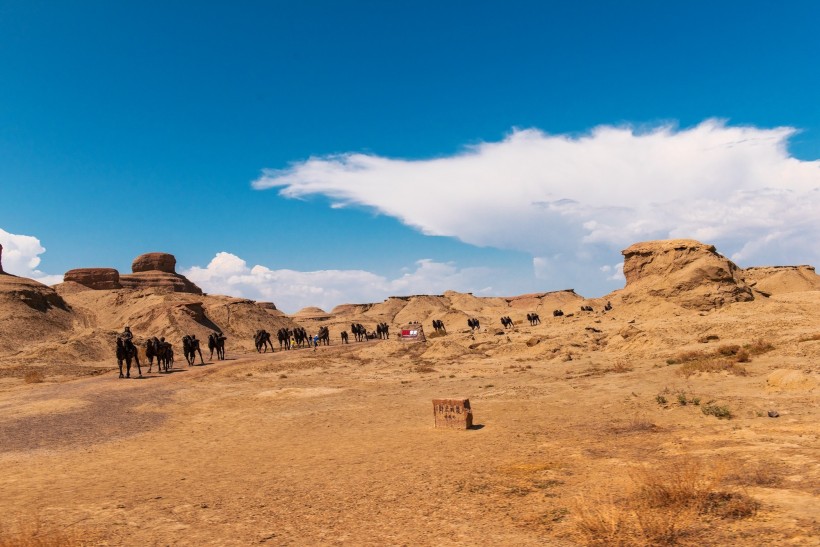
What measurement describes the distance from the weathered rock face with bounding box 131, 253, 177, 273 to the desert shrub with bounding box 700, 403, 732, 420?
132965 millimetres

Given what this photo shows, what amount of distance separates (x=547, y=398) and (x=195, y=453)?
11.5 meters

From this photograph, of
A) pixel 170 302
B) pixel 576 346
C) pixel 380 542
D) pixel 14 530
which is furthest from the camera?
pixel 170 302

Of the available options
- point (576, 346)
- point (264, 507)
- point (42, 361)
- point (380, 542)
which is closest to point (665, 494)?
point (380, 542)

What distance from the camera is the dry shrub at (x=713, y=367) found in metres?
18.0

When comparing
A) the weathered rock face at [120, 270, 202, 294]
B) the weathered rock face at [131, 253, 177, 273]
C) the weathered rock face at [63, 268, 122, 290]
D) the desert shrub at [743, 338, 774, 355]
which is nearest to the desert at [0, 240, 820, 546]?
the desert shrub at [743, 338, 774, 355]

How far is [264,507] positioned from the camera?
317 inches

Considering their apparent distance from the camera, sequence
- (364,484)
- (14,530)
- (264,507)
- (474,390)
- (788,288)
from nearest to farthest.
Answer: (14,530) → (264,507) → (364,484) → (474,390) → (788,288)

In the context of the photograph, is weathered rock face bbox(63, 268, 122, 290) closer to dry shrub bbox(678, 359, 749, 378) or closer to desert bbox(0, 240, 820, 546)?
desert bbox(0, 240, 820, 546)

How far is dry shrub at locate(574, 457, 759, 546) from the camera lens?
5840 mm

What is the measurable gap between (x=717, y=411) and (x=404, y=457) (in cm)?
786

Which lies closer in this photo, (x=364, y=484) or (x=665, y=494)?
(x=665, y=494)

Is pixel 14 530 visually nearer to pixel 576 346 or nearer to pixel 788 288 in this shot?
pixel 576 346

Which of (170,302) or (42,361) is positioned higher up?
(170,302)

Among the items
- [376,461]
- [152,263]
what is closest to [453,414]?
[376,461]
